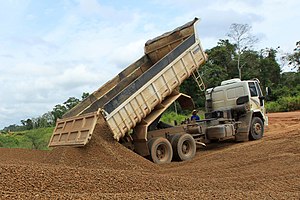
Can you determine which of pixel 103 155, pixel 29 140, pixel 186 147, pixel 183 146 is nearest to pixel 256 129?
pixel 186 147

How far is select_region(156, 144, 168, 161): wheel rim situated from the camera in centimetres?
1050

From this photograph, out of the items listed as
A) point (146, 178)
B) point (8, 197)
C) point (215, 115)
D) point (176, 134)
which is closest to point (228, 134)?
point (215, 115)

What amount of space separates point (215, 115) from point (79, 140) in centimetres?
613

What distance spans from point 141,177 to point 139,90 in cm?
411

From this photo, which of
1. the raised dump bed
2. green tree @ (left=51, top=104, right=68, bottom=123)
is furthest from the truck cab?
green tree @ (left=51, top=104, right=68, bottom=123)

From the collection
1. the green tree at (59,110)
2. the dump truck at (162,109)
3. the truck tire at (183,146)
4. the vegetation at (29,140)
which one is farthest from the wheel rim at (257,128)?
the green tree at (59,110)

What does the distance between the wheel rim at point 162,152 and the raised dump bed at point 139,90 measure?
103 centimetres

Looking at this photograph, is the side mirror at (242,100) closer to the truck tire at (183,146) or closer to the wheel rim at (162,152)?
the truck tire at (183,146)

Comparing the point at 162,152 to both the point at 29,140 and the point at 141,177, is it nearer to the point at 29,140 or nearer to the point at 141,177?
the point at 141,177

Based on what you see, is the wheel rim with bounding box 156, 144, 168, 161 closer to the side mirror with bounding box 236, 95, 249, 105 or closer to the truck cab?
the truck cab

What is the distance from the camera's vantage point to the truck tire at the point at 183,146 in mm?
10785

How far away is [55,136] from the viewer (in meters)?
10.4

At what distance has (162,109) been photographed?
Answer: 10797 millimetres

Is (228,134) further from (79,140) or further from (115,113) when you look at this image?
(79,140)
